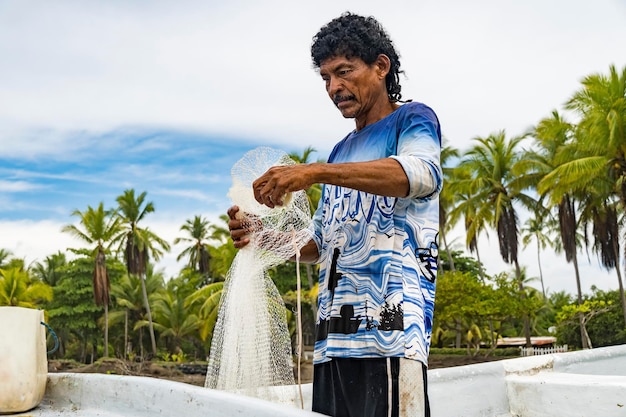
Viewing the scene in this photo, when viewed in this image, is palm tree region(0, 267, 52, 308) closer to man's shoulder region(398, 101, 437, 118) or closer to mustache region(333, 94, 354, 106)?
mustache region(333, 94, 354, 106)

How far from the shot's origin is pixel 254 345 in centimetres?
212

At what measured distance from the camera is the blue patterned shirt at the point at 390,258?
5.28ft

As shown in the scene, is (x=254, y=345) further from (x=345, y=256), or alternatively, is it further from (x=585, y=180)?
(x=585, y=180)

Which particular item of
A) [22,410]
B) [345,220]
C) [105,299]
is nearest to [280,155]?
[345,220]

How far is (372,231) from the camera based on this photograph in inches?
66.5

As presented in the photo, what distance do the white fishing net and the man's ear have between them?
457 mm

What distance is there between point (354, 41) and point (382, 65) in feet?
0.37

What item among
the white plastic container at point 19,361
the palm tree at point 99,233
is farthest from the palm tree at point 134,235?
the white plastic container at point 19,361

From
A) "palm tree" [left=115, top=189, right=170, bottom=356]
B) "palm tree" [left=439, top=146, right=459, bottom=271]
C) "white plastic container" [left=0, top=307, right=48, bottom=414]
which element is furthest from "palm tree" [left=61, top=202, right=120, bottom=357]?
"white plastic container" [left=0, top=307, right=48, bottom=414]

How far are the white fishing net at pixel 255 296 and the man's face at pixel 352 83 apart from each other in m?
0.37

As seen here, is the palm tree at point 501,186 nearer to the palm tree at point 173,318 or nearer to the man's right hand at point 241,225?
the palm tree at point 173,318

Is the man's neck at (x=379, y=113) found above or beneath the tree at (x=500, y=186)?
beneath

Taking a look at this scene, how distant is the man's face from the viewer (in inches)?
71.1

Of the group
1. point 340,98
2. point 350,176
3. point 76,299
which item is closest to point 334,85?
point 340,98
